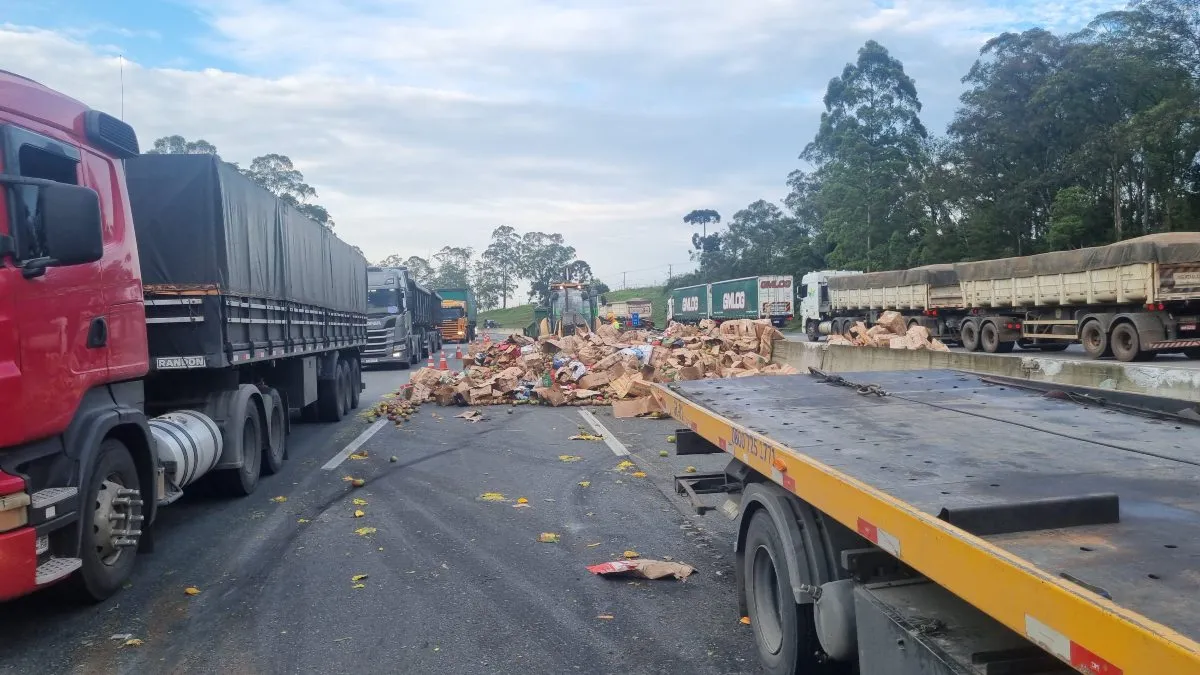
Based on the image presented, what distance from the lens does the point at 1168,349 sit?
56.2 feet

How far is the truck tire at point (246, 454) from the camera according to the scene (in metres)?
8.12

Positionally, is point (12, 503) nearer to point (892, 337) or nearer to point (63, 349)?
point (63, 349)

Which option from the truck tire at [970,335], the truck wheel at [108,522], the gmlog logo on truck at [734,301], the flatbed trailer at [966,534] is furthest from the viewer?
the gmlog logo on truck at [734,301]

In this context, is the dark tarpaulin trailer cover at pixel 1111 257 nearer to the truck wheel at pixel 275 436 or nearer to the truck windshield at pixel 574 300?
the truck wheel at pixel 275 436

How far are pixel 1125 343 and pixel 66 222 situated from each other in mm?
19020

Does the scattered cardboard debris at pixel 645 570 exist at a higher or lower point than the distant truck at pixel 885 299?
lower

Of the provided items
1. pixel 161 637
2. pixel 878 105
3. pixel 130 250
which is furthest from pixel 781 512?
pixel 878 105

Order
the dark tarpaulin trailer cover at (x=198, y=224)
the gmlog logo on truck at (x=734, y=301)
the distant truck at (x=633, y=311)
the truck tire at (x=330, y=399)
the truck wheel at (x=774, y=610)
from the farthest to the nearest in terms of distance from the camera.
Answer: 1. the distant truck at (x=633, y=311)
2. the gmlog logo on truck at (x=734, y=301)
3. the truck tire at (x=330, y=399)
4. the dark tarpaulin trailer cover at (x=198, y=224)
5. the truck wheel at (x=774, y=610)

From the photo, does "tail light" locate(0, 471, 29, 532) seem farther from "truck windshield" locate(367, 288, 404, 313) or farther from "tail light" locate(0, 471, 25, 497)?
"truck windshield" locate(367, 288, 404, 313)

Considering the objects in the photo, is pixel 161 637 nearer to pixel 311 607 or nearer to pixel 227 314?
pixel 311 607

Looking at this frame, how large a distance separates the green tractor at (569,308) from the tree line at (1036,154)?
20.1 metres

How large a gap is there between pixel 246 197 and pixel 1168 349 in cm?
1707

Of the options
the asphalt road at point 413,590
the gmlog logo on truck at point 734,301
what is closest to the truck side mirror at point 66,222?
the asphalt road at point 413,590

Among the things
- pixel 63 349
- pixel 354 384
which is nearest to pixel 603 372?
pixel 354 384
